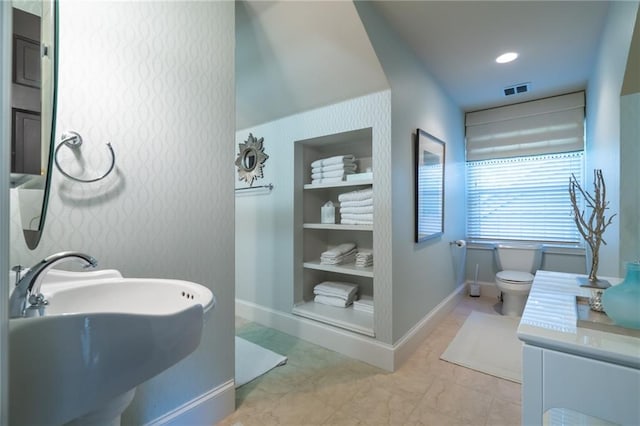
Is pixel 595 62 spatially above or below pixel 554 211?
above

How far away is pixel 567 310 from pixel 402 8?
5.99 ft

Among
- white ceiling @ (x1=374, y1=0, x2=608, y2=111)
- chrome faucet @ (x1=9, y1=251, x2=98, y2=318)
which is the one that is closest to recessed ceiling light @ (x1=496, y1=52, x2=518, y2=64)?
white ceiling @ (x1=374, y1=0, x2=608, y2=111)

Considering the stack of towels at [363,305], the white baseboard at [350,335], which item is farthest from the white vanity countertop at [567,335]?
the stack of towels at [363,305]

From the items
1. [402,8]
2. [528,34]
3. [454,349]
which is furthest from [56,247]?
[528,34]

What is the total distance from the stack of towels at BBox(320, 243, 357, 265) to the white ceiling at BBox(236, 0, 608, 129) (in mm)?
1252

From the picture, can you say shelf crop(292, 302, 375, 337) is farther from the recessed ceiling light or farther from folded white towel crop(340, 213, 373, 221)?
the recessed ceiling light

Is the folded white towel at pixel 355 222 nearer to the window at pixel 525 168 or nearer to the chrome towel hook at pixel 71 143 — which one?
the chrome towel hook at pixel 71 143

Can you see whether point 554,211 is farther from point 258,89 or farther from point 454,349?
point 258,89

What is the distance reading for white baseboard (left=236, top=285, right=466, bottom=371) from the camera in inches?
75.0

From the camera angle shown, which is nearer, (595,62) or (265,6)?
(265,6)

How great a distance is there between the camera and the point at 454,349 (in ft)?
7.05

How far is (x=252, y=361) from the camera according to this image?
200cm

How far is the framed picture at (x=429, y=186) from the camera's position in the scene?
2209 mm

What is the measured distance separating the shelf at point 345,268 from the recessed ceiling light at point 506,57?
2001 mm
